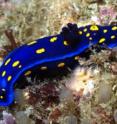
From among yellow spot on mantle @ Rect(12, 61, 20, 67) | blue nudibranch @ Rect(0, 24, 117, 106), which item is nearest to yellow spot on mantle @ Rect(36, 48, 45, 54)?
blue nudibranch @ Rect(0, 24, 117, 106)

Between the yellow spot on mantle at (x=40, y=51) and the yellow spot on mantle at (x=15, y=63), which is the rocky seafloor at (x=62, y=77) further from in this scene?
the yellow spot on mantle at (x=40, y=51)

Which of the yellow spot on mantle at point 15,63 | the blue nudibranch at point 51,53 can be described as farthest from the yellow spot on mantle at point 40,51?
the yellow spot on mantle at point 15,63

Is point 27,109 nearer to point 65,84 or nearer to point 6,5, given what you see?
point 65,84

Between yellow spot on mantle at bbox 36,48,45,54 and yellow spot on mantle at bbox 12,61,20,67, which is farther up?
yellow spot on mantle at bbox 36,48,45,54

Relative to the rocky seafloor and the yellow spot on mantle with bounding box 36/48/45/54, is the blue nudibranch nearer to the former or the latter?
the yellow spot on mantle with bounding box 36/48/45/54

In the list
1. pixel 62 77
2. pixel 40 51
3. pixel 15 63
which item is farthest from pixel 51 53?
pixel 15 63
